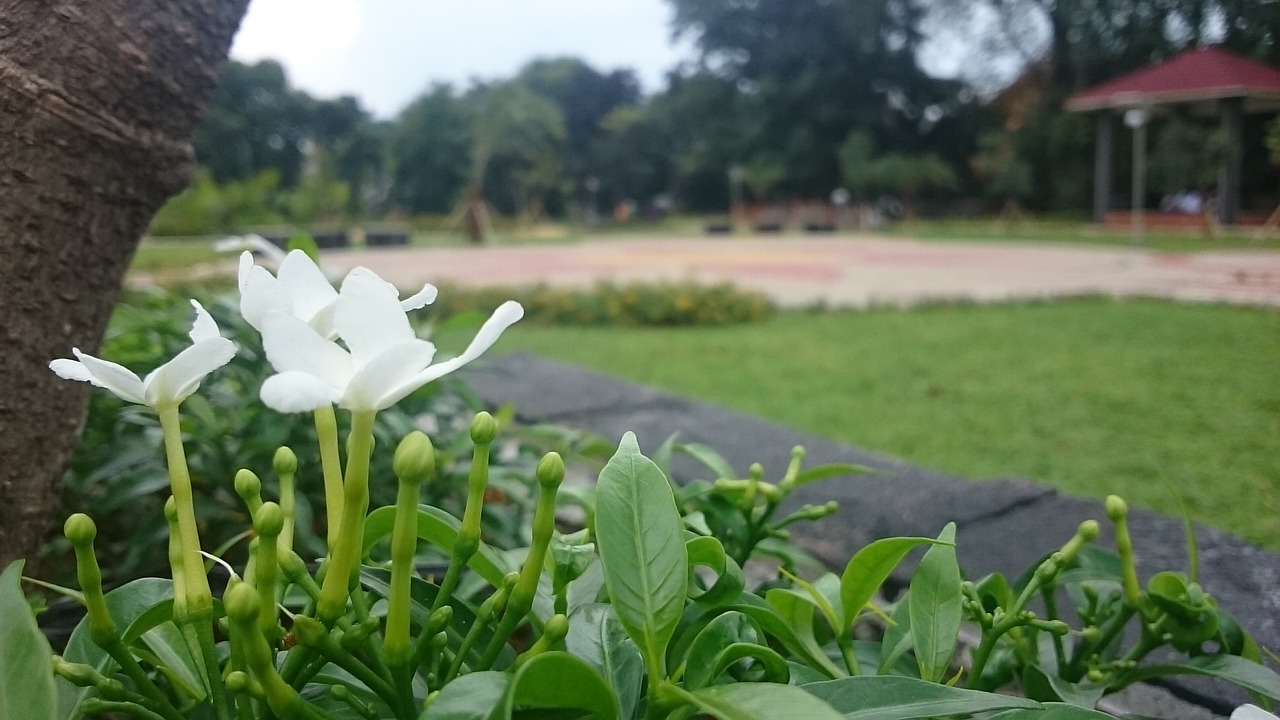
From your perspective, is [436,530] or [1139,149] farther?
[1139,149]

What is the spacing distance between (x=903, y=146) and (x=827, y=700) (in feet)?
65.3

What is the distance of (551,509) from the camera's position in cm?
39

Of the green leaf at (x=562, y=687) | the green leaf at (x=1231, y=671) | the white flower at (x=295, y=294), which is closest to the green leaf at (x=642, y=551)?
the green leaf at (x=562, y=687)

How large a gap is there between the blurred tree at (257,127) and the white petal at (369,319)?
7.09 m

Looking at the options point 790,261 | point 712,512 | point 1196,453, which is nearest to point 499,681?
point 712,512

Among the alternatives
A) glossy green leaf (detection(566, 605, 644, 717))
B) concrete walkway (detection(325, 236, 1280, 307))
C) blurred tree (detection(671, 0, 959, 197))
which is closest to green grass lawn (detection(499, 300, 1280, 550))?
concrete walkway (detection(325, 236, 1280, 307))

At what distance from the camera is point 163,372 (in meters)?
0.40

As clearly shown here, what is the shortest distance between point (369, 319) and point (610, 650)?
222mm

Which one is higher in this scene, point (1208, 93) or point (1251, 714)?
point (1208, 93)

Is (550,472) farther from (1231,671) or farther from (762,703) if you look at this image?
(1231,671)

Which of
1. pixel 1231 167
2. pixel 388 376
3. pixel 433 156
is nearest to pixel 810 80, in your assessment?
pixel 433 156

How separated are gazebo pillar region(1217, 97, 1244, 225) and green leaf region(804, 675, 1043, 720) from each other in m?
1.91

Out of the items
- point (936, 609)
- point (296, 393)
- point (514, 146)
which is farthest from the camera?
point (514, 146)

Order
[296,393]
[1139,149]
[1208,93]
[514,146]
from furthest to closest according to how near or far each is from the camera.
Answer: [514,146]
[1139,149]
[1208,93]
[296,393]
